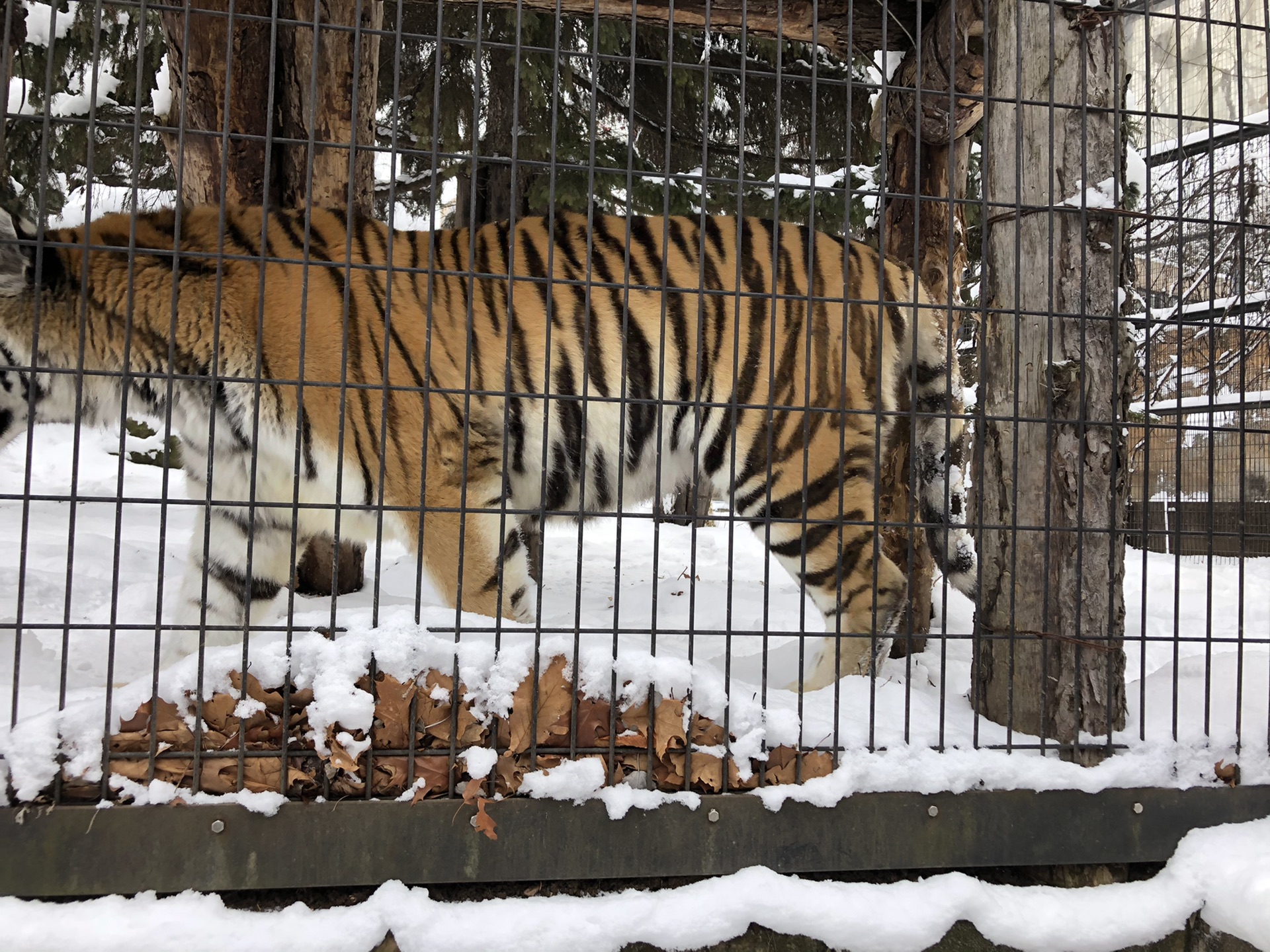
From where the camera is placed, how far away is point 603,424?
11.5ft

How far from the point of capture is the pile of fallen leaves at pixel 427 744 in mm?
2242

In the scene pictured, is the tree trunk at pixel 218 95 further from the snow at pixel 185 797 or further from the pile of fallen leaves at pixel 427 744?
the snow at pixel 185 797

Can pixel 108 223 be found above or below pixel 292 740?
above

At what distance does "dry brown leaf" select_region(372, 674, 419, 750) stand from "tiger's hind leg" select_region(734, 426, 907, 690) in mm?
1474

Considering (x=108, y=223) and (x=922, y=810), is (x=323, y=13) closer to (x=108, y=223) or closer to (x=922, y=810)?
(x=108, y=223)

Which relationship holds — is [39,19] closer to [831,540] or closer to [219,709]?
[219,709]

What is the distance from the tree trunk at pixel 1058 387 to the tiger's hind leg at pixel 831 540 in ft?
1.69

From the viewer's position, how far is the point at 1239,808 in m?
2.64

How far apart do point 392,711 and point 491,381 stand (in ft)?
4.50

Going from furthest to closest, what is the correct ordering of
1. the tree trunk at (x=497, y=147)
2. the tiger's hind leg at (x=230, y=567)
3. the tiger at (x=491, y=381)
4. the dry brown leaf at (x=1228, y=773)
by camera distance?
the tree trunk at (x=497, y=147) < the tiger's hind leg at (x=230, y=567) < the tiger at (x=491, y=381) < the dry brown leaf at (x=1228, y=773)

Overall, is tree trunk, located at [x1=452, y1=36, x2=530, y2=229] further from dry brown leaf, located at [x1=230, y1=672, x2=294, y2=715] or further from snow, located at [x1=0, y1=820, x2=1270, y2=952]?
snow, located at [x1=0, y1=820, x2=1270, y2=952]

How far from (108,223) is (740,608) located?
10.9 feet

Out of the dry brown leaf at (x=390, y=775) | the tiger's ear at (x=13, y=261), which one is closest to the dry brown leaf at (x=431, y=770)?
the dry brown leaf at (x=390, y=775)

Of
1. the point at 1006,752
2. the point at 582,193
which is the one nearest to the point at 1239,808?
the point at 1006,752
